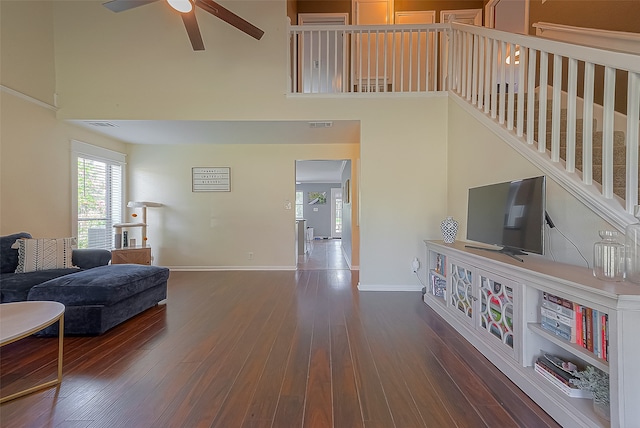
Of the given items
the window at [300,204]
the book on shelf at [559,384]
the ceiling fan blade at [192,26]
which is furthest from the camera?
the window at [300,204]

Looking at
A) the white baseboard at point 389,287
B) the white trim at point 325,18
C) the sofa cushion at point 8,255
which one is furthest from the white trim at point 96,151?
the white baseboard at point 389,287

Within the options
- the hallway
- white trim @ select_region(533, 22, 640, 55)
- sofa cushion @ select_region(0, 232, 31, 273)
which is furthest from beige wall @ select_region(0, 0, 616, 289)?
the hallway

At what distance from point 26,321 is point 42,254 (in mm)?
1875

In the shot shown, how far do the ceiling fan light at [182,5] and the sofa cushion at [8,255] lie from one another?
9.64 feet

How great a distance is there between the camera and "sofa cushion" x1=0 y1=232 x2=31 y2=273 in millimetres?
2867

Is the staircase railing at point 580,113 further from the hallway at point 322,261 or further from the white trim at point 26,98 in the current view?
the white trim at point 26,98

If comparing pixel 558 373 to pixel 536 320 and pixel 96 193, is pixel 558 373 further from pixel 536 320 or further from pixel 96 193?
pixel 96 193

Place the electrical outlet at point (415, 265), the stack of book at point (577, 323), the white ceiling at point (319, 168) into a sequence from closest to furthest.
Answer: the stack of book at point (577, 323), the electrical outlet at point (415, 265), the white ceiling at point (319, 168)

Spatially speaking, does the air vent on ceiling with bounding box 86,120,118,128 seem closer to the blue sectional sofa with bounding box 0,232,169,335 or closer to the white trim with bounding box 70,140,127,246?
the white trim with bounding box 70,140,127,246

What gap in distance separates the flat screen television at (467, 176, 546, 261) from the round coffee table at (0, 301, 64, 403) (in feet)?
10.2

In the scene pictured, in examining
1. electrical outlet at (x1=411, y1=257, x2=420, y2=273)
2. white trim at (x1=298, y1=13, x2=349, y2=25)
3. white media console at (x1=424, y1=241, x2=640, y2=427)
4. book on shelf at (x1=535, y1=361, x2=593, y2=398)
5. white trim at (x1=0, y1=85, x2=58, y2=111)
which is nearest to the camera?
white media console at (x1=424, y1=241, x2=640, y2=427)

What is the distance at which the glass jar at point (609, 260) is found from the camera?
136cm

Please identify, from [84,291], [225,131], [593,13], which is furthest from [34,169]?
[593,13]

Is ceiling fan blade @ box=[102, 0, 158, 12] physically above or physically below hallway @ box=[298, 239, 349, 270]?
above
